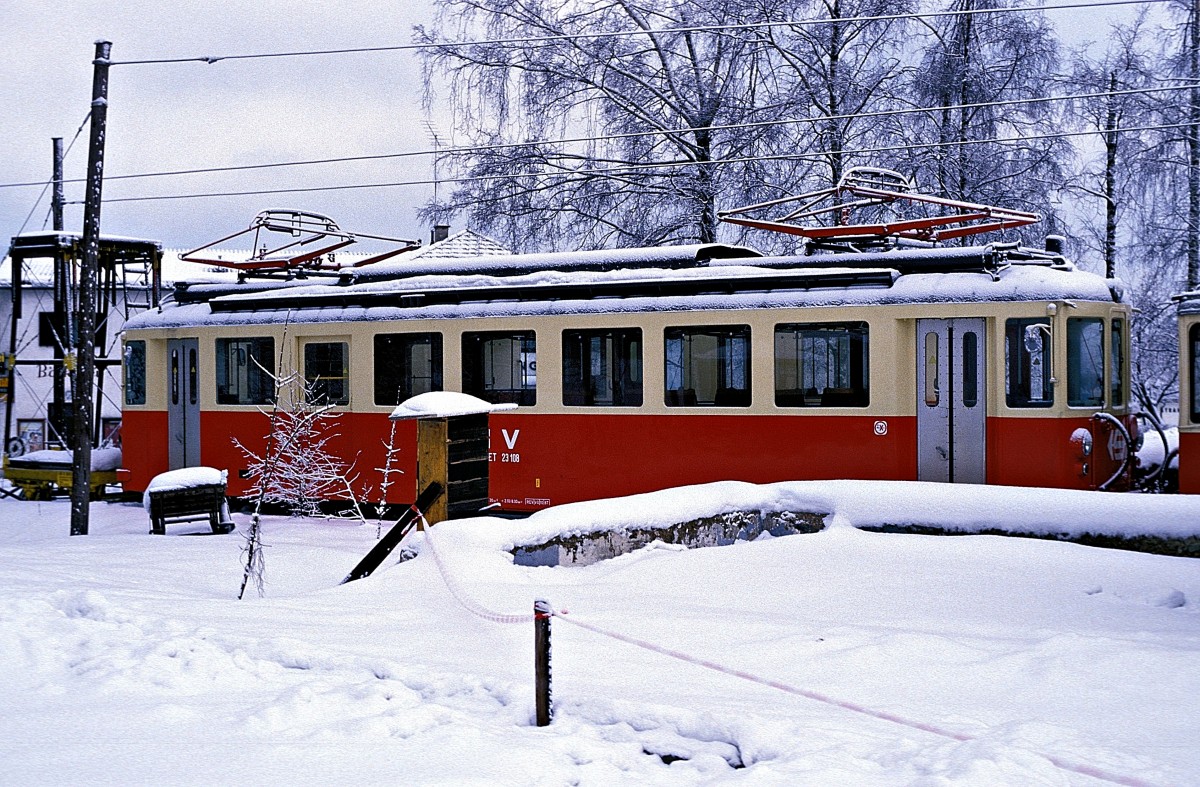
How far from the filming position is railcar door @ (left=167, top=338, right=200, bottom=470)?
707 inches

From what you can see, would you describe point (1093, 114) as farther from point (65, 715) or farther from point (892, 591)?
point (65, 715)

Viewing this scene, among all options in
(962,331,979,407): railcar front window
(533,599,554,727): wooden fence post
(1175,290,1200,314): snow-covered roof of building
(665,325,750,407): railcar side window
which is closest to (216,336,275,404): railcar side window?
(665,325,750,407): railcar side window

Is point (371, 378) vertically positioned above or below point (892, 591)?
above

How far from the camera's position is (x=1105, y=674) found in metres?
6.64

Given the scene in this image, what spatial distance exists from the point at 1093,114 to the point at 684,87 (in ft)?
23.0

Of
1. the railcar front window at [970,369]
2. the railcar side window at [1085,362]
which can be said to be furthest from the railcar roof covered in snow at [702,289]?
the railcar front window at [970,369]

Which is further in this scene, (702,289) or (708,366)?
(702,289)

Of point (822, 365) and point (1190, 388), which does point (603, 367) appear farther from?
point (1190, 388)

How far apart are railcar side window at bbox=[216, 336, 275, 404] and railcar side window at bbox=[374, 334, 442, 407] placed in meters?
1.82

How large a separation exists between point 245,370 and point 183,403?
1491mm

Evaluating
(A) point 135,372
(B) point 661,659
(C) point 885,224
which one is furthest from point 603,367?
(A) point 135,372

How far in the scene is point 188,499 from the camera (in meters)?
15.4

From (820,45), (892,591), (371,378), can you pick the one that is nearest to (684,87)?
(820,45)

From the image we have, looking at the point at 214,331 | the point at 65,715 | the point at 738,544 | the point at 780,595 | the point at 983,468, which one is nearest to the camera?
the point at 65,715
